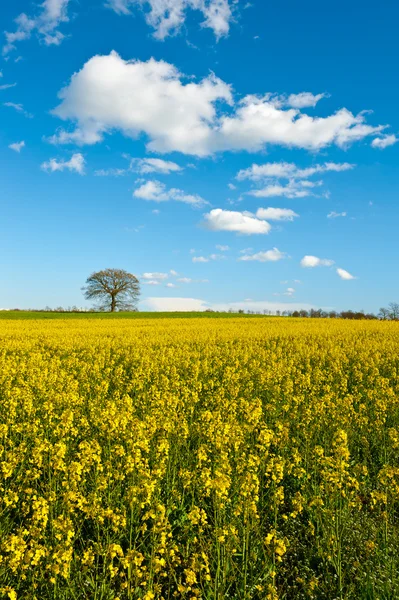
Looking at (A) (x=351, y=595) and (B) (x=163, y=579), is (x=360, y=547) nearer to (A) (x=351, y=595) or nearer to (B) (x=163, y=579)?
(A) (x=351, y=595)

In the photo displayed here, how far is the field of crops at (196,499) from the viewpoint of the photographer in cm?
407

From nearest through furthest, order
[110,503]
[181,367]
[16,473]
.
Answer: [110,503], [16,473], [181,367]

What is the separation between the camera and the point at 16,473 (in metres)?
6.39

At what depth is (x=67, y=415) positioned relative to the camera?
6.48 m

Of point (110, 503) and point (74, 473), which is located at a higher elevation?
point (74, 473)

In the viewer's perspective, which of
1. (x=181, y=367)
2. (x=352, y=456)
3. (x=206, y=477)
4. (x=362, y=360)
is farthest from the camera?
(x=362, y=360)

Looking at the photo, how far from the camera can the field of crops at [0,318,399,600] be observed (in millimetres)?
4066

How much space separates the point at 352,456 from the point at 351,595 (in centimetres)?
376

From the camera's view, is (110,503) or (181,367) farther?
(181,367)

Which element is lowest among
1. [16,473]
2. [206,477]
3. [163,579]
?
[163,579]

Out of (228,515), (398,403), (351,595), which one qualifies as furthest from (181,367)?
(351,595)

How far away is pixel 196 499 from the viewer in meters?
6.17

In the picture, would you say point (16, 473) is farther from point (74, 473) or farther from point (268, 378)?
point (268, 378)

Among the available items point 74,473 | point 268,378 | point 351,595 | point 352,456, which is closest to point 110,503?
point 74,473
